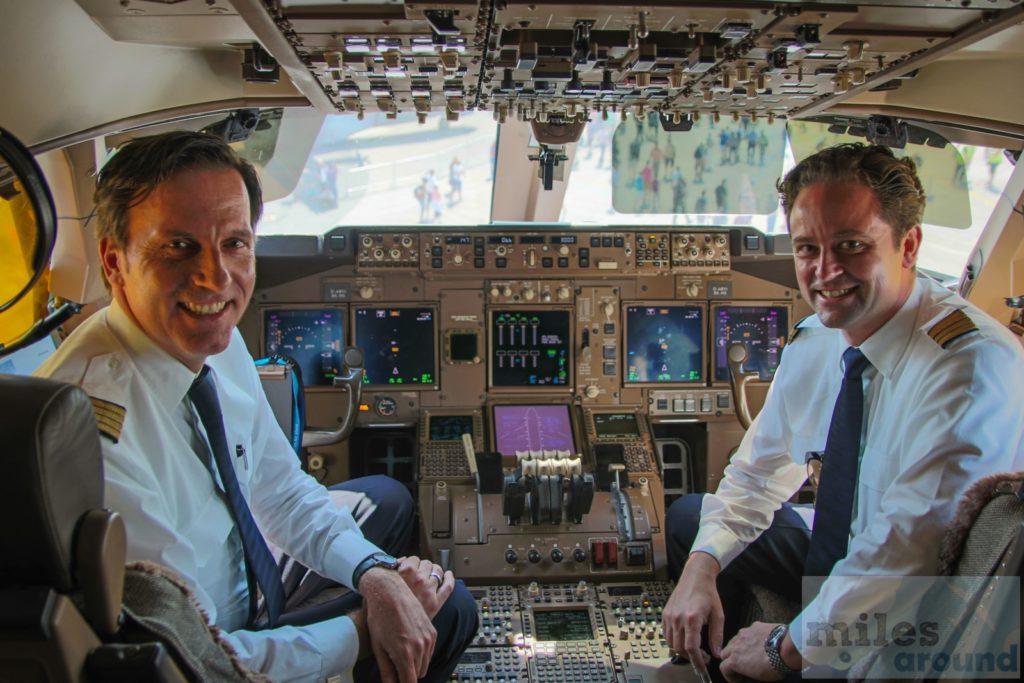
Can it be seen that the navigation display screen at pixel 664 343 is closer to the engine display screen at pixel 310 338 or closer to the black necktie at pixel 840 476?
the engine display screen at pixel 310 338

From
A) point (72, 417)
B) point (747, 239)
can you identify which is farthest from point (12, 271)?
point (747, 239)

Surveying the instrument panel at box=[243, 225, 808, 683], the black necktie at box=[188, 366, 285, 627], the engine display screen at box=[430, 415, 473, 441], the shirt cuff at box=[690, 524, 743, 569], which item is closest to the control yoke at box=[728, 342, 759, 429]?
the instrument panel at box=[243, 225, 808, 683]

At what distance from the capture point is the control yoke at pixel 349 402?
3.26 meters

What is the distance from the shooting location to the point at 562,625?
2668 millimetres

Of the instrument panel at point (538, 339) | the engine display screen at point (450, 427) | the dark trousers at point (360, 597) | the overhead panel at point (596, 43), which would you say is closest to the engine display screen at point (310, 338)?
the instrument panel at point (538, 339)

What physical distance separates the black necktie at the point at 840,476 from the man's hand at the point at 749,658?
234 mm

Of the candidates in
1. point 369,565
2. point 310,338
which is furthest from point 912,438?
point 310,338

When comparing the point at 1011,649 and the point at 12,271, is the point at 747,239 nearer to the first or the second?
the point at 1011,649

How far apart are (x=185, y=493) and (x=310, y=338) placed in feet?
6.68

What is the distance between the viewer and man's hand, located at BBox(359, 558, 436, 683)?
1.64 m

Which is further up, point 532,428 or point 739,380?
point 739,380

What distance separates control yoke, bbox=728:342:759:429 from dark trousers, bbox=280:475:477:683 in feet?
5.55

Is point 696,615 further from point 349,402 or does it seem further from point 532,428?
point 349,402

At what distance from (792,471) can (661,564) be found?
0.91 m
